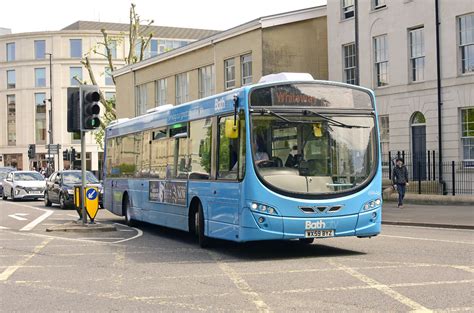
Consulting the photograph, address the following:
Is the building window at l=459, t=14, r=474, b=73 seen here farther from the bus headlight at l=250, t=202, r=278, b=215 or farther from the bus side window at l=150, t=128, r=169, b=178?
the bus headlight at l=250, t=202, r=278, b=215

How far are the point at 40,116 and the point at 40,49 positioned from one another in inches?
325

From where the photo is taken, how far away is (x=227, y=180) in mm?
12812

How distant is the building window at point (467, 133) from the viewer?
2838 centimetres

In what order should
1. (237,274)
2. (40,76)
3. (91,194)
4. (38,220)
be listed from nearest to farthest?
(237,274) → (91,194) → (38,220) → (40,76)

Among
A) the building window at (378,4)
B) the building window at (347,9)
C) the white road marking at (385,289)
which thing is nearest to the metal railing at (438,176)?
the building window at (378,4)

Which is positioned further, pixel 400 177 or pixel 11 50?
pixel 11 50

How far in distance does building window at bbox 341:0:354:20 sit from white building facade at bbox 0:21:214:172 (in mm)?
60814

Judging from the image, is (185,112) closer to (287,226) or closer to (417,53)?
(287,226)

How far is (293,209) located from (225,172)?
1.50m

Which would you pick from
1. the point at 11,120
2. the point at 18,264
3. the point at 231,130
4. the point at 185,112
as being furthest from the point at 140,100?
the point at 11,120

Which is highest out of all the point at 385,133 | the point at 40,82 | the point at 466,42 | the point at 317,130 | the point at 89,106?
the point at 40,82

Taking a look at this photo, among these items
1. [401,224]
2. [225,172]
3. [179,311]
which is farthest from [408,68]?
[179,311]

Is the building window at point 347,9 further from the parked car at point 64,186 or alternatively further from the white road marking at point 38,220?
the white road marking at point 38,220

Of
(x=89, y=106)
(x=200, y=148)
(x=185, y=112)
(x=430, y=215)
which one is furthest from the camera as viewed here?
(x=430, y=215)
